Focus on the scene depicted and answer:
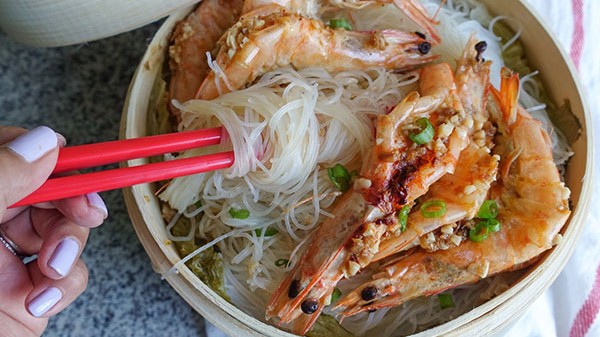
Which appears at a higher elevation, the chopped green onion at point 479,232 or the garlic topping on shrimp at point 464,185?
the garlic topping on shrimp at point 464,185

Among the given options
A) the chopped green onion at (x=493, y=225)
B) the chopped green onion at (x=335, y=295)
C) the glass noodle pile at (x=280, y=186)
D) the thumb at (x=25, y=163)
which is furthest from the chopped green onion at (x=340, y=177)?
the thumb at (x=25, y=163)

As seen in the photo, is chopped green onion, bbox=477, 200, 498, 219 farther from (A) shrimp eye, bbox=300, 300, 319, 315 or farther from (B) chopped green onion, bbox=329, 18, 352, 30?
(B) chopped green onion, bbox=329, 18, 352, 30

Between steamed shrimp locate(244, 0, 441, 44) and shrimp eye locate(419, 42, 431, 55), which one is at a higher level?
steamed shrimp locate(244, 0, 441, 44)

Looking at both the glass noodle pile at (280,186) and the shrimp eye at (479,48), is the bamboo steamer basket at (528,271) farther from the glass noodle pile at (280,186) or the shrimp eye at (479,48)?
the shrimp eye at (479,48)

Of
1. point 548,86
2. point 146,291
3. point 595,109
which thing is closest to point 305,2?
point 548,86

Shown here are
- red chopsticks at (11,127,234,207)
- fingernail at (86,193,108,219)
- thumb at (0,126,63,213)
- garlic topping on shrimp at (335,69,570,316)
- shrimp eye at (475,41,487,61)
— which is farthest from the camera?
shrimp eye at (475,41,487,61)

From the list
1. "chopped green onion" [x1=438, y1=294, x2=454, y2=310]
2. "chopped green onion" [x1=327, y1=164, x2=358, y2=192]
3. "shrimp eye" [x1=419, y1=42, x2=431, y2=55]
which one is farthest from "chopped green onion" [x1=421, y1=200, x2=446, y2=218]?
"shrimp eye" [x1=419, y1=42, x2=431, y2=55]
